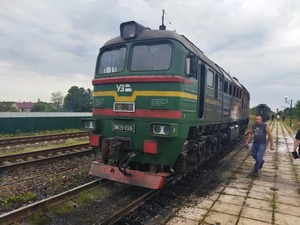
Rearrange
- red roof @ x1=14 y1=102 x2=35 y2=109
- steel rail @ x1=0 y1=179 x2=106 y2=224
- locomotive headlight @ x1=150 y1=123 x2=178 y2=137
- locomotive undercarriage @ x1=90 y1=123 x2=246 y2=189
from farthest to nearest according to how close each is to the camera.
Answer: red roof @ x1=14 y1=102 x2=35 y2=109 → locomotive undercarriage @ x1=90 y1=123 x2=246 y2=189 → locomotive headlight @ x1=150 y1=123 x2=178 y2=137 → steel rail @ x1=0 y1=179 x2=106 y2=224

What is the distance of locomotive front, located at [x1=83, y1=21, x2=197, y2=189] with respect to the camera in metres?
5.48

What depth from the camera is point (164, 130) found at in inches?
211

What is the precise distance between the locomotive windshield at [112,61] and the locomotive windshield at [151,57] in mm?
345

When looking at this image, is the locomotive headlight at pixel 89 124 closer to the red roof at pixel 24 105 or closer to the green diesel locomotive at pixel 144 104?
the green diesel locomotive at pixel 144 104

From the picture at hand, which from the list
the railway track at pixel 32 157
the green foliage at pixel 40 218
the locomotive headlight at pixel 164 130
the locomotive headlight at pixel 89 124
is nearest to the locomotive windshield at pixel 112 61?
the locomotive headlight at pixel 89 124

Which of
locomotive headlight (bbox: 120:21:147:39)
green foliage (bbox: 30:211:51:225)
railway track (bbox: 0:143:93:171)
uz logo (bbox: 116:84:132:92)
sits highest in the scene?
locomotive headlight (bbox: 120:21:147:39)

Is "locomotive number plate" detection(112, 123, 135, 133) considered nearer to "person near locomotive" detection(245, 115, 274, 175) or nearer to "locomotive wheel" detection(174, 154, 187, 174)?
"locomotive wheel" detection(174, 154, 187, 174)

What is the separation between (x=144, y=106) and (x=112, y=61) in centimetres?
156

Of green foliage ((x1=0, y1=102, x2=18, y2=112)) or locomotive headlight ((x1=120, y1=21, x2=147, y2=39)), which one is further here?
green foliage ((x1=0, y1=102, x2=18, y2=112))

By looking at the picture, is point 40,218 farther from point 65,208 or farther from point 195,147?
point 195,147

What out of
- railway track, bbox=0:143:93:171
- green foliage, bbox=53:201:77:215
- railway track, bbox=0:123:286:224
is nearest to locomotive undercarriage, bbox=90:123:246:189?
railway track, bbox=0:123:286:224

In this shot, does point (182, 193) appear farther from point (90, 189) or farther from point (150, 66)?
point (150, 66)

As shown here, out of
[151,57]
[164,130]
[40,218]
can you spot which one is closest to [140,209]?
[164,130]

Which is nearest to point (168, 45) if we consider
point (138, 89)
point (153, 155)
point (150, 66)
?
point (150, 66)
